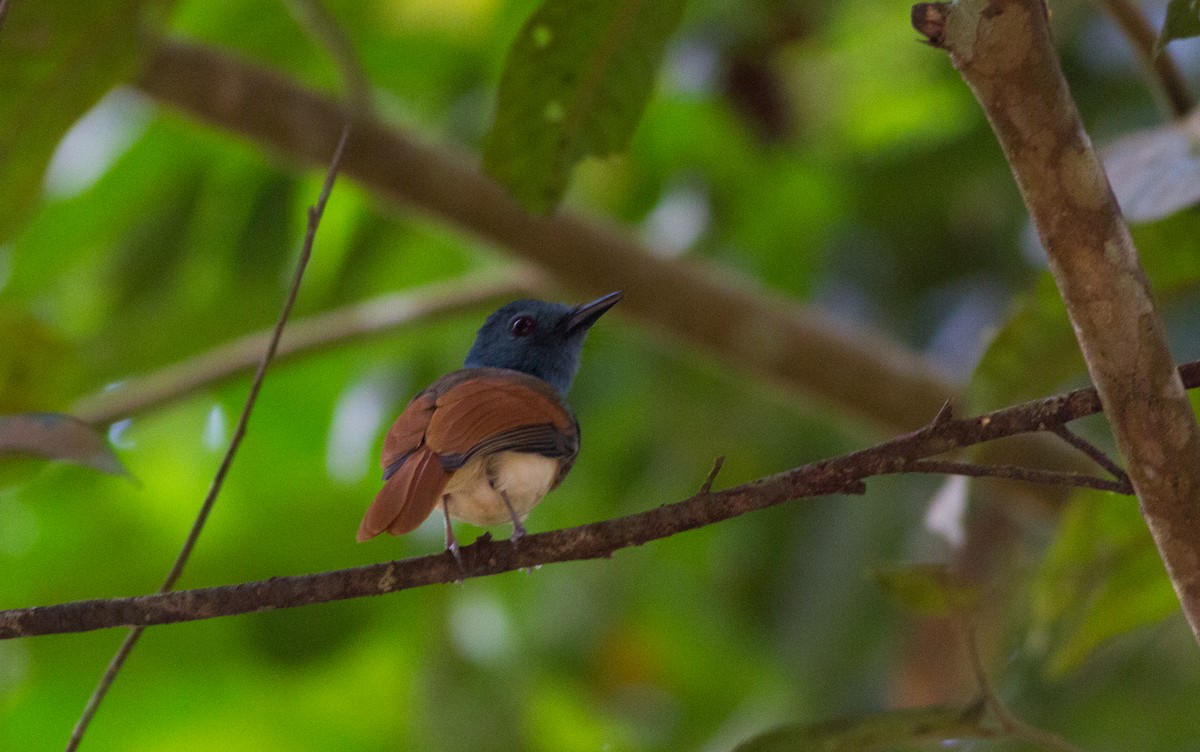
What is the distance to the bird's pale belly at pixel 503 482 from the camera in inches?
73.6

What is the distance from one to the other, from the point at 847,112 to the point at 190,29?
2.20 m

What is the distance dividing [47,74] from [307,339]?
1.13 metres

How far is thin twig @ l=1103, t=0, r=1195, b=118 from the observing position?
237 cm

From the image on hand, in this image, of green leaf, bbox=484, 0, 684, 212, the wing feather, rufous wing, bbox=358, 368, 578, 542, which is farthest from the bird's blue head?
the wing feather

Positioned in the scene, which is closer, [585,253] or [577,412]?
[585,253]

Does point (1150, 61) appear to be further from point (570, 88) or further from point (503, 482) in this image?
point (503, 482)

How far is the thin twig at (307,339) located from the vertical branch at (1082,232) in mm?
2305

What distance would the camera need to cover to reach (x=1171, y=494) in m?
1.33

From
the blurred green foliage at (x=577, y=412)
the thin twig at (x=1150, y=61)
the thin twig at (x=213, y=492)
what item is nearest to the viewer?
the thin twig at (x=213, y=492)

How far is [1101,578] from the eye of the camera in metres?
2.26

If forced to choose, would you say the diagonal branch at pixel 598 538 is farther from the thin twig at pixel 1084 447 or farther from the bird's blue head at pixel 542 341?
the bird's blue head at pixel 542 341

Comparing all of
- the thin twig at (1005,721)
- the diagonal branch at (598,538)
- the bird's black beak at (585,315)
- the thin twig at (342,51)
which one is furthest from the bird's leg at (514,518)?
the thin twig at (342,51)

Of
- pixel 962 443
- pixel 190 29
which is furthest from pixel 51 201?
pixel 962 443

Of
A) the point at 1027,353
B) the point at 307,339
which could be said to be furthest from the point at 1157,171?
the point at 307,339
